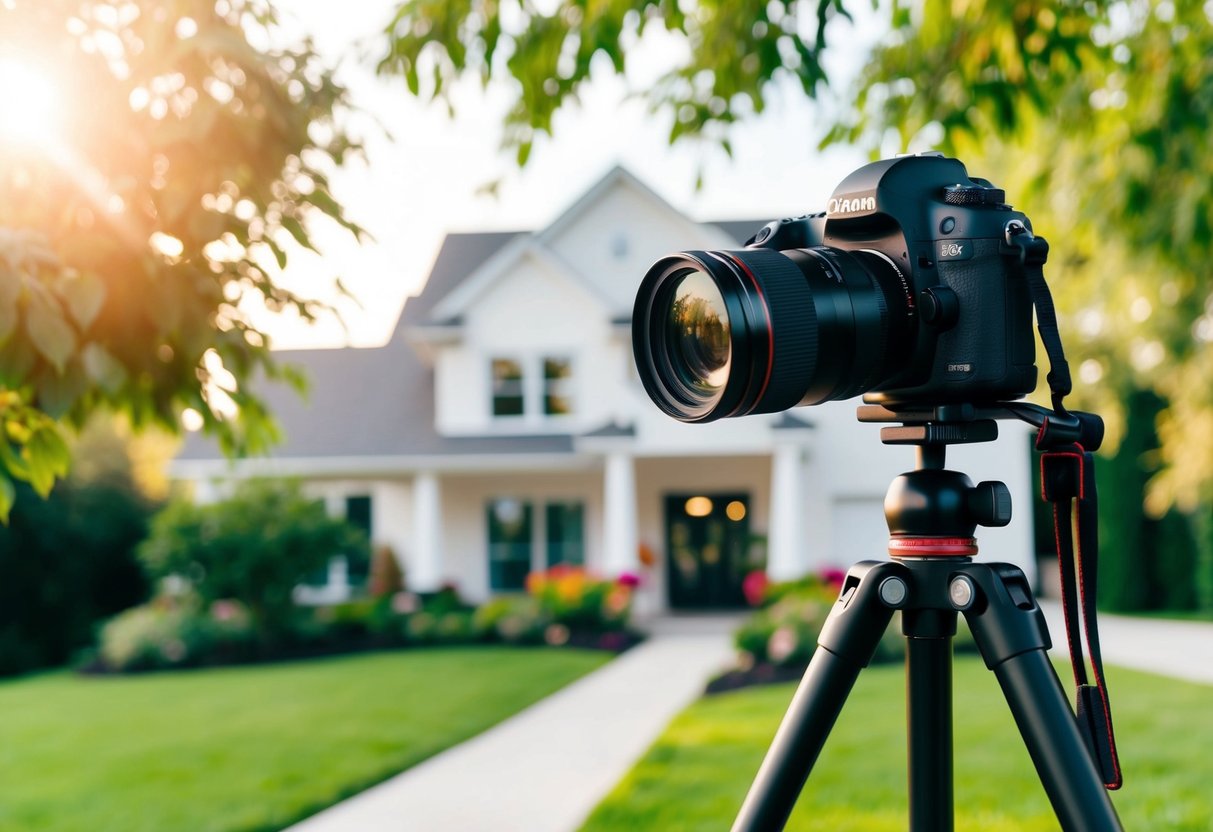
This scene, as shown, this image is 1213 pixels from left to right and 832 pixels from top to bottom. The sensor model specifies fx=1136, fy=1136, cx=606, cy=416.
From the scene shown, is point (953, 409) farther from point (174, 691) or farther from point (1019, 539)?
point (1019, 539)

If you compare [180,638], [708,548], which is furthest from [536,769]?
[708,548]

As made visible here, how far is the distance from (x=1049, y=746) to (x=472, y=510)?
17428 mm

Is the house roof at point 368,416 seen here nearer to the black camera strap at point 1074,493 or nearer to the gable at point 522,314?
the gable at point 522,314

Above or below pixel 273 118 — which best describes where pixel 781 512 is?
below

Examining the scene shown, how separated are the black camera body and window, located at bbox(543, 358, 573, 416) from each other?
15.3 m

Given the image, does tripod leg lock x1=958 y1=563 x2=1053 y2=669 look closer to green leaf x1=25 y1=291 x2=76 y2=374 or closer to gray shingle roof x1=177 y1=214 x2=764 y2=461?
green leaf x1=25 y1=291 x2=76 y2=374

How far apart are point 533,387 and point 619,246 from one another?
2.64 m

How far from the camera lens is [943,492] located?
64.6 inches

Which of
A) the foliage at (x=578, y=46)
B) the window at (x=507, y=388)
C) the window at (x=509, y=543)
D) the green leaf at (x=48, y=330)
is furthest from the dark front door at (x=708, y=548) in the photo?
the green leaf at (x=48, y=330)

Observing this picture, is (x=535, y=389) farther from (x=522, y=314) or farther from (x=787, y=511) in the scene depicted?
(x=787, y=511)

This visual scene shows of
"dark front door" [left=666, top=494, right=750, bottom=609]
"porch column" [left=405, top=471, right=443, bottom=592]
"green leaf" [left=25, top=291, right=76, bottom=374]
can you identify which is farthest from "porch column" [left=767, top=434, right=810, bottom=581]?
"green leaf" [left=25, top=291, right=76, bottom=374]

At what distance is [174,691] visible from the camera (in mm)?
10648

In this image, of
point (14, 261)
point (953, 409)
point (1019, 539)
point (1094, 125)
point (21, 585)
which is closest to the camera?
point (953, 409)

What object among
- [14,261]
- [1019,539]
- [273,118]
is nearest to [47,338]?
[14,261]
